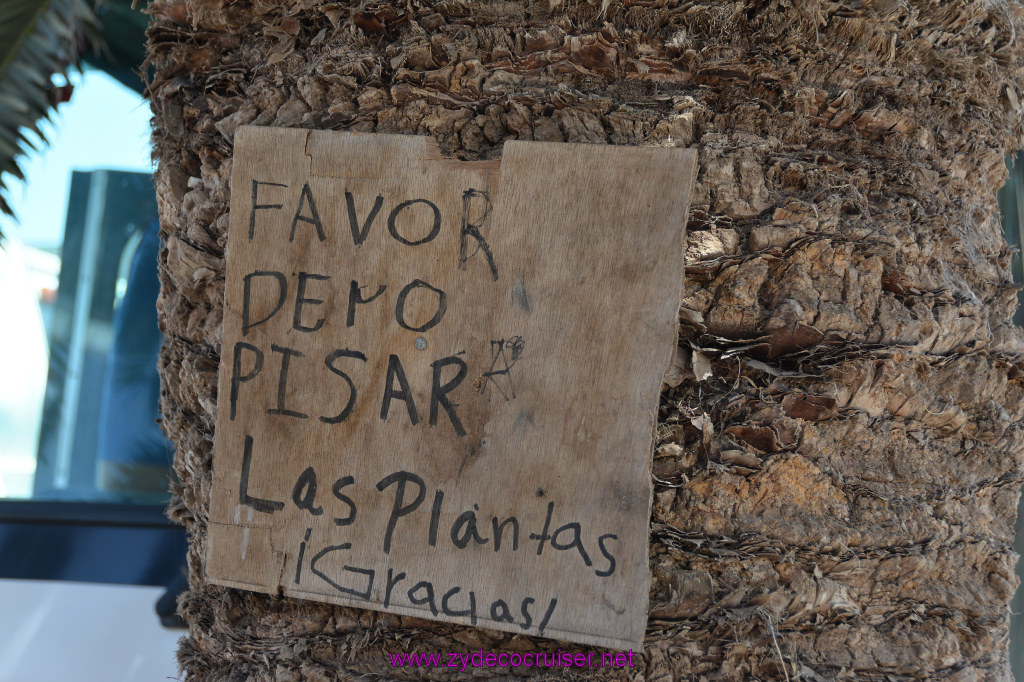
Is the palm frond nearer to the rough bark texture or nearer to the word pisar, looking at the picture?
the rough bark texture

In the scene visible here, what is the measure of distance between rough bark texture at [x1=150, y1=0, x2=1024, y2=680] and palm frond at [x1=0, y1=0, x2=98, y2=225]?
1.12m

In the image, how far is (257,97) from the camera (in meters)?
1.43

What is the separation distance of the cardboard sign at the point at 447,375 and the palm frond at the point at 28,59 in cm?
147

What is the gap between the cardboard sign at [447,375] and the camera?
3.89 ft

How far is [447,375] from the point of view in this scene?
4.10 ft

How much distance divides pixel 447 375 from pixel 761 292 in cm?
59

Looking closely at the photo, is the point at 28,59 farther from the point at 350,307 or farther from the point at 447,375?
the point at 447,375

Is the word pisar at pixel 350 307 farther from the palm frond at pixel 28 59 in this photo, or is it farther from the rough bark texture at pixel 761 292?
the palm frond at pixel 28 59

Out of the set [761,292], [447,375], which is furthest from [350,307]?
[761,292]

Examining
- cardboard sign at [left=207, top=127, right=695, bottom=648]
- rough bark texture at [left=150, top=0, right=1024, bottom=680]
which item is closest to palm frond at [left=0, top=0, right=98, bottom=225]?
rough bark texture at [left=150, top=0, right=1024, bottom=680]

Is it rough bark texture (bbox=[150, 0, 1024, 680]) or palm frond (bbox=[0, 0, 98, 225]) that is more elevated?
palm frond (bbox=[0, 0, 98, 225])

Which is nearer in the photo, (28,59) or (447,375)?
(447,375)

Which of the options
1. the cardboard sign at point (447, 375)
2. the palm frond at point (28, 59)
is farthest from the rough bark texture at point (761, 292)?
the palm frond at point (28, 59)

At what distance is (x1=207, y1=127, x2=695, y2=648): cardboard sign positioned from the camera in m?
1.19
